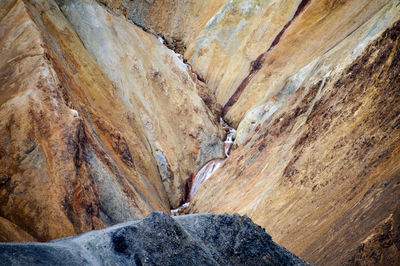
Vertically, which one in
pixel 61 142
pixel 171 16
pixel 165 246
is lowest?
pixel 61 142

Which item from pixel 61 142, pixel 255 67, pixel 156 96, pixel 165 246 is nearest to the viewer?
pixel 165 246

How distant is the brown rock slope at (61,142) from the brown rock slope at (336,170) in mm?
6582

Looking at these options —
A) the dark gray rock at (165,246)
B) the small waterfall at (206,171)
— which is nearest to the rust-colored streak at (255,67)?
the small waterfall at (206,171)

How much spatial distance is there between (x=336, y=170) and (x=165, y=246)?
9.87 metres

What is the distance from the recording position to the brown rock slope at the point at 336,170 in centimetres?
1236

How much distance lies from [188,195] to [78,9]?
60.7 ft

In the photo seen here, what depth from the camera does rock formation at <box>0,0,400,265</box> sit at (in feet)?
48.7

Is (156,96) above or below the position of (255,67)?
below

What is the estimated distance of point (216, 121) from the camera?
35531 mm

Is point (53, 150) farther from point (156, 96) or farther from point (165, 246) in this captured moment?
point (156, 96)

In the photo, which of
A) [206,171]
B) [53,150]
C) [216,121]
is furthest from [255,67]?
[53,150]

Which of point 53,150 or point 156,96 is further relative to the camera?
point 156,96

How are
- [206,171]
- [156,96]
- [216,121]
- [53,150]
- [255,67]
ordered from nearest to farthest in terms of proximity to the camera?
[53,150] → [206,171] → [156,96] → [216,121] → [255,67]

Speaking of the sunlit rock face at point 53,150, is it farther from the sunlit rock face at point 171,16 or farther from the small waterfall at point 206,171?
the sunlit rock face at point 171,16
